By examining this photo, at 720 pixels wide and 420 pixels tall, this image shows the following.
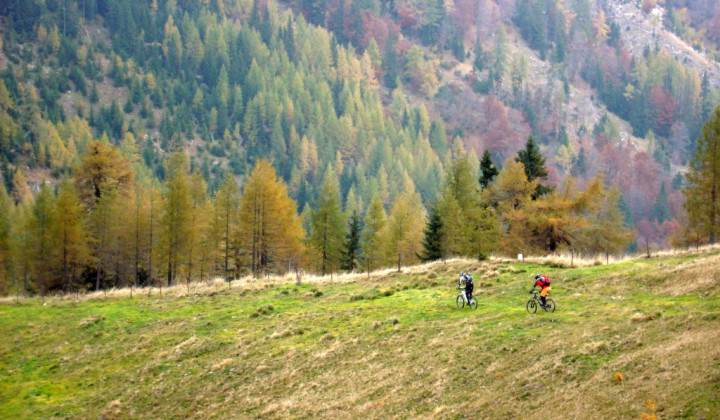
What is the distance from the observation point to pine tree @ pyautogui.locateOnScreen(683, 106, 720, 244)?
165 ft

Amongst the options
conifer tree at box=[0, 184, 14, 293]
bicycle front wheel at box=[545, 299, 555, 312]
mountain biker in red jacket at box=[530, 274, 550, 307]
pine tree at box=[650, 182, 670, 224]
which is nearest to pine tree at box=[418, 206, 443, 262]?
bicycle front wheel at box=[545, 299, 555, 312]

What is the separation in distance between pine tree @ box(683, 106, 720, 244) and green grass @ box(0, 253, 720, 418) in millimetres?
23444

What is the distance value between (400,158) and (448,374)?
16248 cm

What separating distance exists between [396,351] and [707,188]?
130 feet

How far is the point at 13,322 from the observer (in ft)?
117

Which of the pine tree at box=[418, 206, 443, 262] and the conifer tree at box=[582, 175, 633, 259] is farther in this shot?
the pine tree at box=[418, 206, 443, 262]

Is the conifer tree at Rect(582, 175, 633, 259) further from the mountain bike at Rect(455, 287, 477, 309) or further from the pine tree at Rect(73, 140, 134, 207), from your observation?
the pine tree at Rect(73, 140, 134, 207)

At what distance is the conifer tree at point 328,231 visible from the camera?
68.6 m

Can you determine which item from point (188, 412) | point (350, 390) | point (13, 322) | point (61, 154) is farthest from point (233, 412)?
point (61, 154)

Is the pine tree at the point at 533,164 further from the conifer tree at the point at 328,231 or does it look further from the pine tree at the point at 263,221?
the pine tree at the point at 263,221

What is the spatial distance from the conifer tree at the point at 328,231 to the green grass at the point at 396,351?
29.8 meters

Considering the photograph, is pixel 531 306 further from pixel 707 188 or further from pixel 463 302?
pixel 707 188

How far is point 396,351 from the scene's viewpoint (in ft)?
78.6

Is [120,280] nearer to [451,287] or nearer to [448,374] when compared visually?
[451,287]
